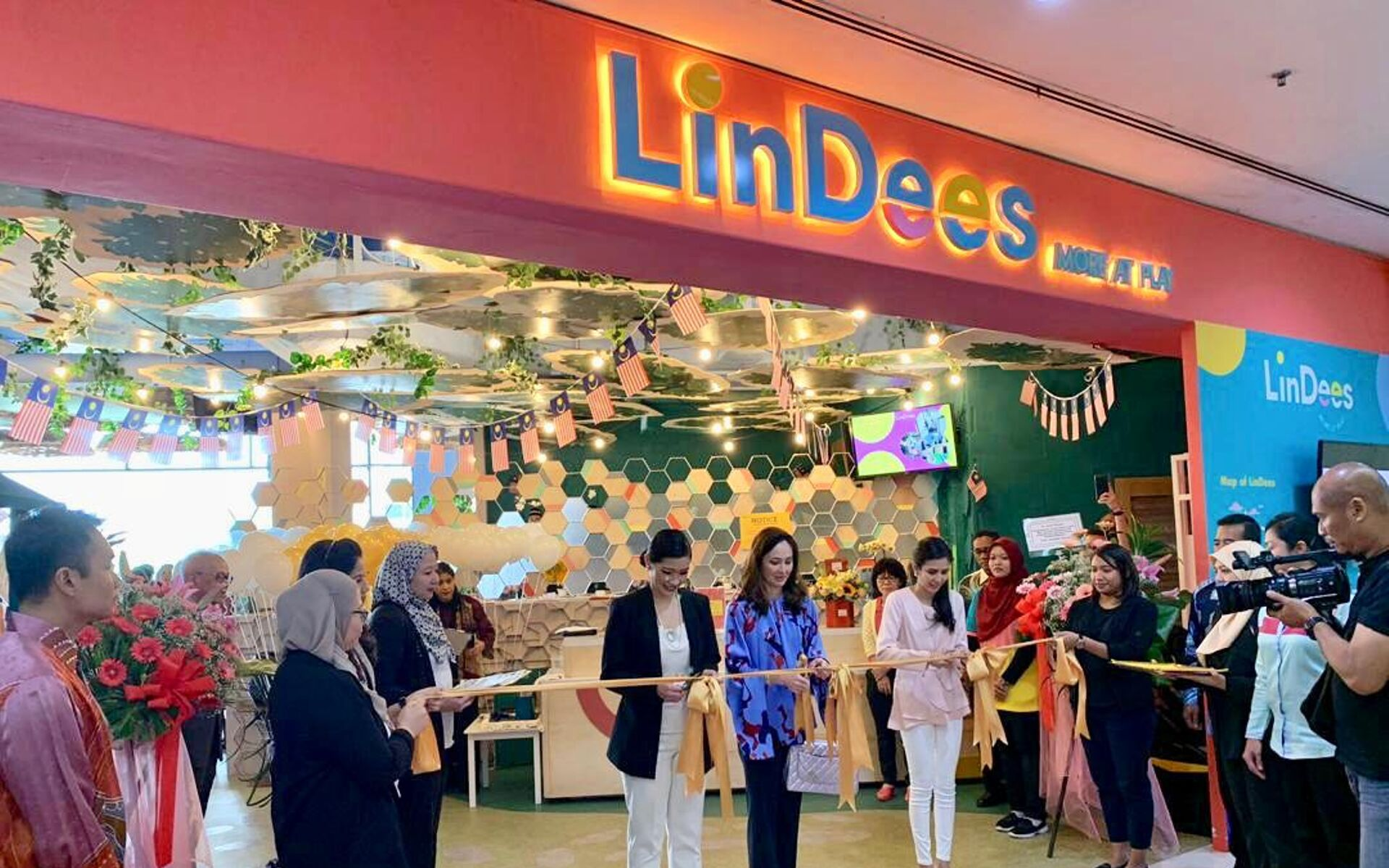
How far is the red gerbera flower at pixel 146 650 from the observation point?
10.0 ft

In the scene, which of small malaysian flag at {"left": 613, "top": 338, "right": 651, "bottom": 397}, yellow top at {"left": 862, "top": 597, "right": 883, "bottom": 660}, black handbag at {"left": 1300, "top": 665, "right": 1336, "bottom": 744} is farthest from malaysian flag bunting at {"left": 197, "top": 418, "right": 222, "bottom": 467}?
black handbag at {"left": 1300, "top": 665, "right": 1336, "bottom": 744}

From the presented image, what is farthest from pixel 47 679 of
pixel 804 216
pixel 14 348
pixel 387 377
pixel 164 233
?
pixel 14 348

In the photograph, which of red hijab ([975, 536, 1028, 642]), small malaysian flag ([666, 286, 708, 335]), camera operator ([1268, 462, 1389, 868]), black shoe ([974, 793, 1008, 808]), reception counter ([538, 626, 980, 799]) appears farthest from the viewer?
reception counter ([538, 626, 980, 799])

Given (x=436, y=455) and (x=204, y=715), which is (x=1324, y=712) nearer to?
(x=204, y=715)

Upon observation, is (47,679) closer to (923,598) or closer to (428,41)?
(428,41)

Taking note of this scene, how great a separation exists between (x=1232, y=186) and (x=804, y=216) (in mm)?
2938

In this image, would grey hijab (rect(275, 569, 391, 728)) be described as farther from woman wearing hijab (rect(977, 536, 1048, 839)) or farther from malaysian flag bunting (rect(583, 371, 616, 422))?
malaysian flag bunting (rect(583, 371, 616, 422))

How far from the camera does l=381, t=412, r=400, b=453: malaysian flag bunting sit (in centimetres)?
1048

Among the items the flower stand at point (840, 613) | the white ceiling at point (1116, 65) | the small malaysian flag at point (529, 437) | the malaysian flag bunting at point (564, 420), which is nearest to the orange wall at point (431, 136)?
the white ceiling at point (1116, 65)

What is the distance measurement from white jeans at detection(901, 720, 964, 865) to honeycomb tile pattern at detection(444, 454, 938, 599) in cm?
851

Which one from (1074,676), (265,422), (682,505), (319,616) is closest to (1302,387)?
(1074,676)

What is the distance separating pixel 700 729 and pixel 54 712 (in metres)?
2.37

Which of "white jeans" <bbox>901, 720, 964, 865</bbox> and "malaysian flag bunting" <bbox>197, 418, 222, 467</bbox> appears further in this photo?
"malaysian flag bunting" <bbox>197, 418, 222, 467</bbox>

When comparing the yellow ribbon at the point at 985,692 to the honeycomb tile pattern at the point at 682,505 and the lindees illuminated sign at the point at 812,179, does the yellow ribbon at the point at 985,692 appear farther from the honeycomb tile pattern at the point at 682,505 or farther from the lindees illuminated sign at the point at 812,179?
the honeycomb tile pattern at the point at 682,505
